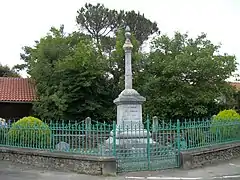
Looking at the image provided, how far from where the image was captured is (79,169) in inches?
394

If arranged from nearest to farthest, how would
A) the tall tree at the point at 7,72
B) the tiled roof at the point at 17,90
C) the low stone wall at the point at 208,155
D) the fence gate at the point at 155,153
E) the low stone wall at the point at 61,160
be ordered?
the low stone wall at the point at 61,160 → the fence gate at the point at 155,153 → the low stone wall at the point at 208,155 → the tiled roof at the point at 17,90 → the tall tree at the point at 7,72

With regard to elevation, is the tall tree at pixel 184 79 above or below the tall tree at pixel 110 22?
below

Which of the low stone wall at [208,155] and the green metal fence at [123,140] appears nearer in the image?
the green metal fence at [123,140]

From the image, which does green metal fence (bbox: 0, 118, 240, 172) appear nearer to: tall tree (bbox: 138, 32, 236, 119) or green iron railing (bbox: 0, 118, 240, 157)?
green iron railing (bbox: 0, 118, 240, 157)

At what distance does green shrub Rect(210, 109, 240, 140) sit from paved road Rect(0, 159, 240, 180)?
1711 millimetres

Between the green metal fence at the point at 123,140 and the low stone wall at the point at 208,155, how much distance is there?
0.25 meters

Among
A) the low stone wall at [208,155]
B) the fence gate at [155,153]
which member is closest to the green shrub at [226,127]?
the low stone wall at [208,155]

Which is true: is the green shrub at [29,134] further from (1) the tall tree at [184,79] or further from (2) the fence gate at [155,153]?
(1) the tall tree at [184,79]

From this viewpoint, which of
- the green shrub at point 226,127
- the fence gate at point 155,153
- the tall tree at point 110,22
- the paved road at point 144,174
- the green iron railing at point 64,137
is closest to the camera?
the paved road at point 144,174

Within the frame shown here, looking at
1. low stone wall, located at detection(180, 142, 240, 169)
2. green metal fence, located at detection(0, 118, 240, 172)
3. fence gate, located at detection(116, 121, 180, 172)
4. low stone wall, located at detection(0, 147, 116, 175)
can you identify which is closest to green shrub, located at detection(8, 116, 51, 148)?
green metal fence, located at detection(0, 118, 240, 172)

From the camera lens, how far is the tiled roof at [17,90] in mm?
22391

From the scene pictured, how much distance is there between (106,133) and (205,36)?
17.5m

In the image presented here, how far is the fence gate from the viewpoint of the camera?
10.1m

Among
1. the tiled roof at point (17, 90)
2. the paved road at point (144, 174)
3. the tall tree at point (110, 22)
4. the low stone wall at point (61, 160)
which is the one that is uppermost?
the tall tree at point (110, 22)
